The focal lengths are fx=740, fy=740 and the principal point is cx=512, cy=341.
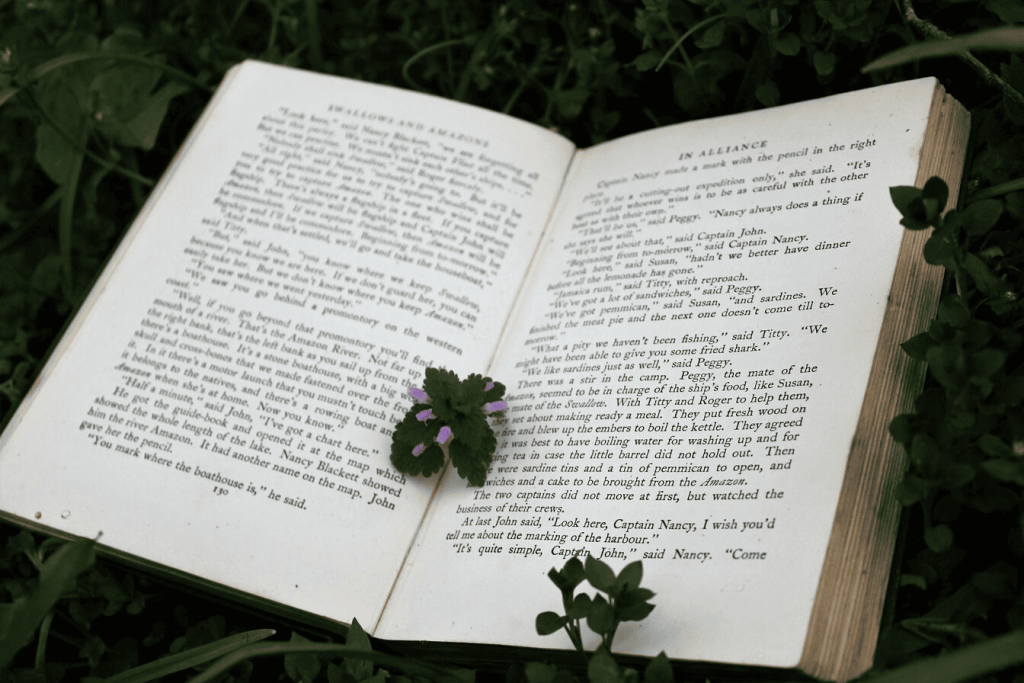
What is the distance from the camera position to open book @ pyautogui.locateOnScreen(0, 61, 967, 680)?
0.92 meters

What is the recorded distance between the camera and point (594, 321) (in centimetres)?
123

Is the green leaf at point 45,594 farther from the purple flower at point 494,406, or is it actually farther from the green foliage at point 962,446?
the green foliage at point 962,446

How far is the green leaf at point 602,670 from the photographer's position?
79cm

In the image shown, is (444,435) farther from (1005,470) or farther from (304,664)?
(1005,470)

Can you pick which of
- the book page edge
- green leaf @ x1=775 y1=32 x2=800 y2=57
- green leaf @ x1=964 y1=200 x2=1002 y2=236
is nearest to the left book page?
green leaf @ x1=775 y1=32 x2=800 y2=57

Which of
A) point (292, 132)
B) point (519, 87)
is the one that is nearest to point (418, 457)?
point (292, 132)

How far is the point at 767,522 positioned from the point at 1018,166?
0.66 metres

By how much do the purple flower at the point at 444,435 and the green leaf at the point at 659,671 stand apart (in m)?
0.45

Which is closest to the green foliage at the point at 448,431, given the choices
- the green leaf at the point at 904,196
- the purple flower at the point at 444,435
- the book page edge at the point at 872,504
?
the purple flower at the point at 444,435

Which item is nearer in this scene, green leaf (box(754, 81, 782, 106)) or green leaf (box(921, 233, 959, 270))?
green leaf (box(921, 233, 959, 270))

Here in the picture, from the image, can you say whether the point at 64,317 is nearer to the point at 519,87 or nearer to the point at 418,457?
the point at 418,457

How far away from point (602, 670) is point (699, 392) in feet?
1.36

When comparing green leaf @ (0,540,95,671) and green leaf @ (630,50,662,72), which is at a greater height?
green leaf @ (630,50,662,72)

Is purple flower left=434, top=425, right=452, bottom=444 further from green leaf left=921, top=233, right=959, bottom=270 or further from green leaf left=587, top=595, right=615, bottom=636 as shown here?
green leaf left=921, top=233, right=959, bottom=270
